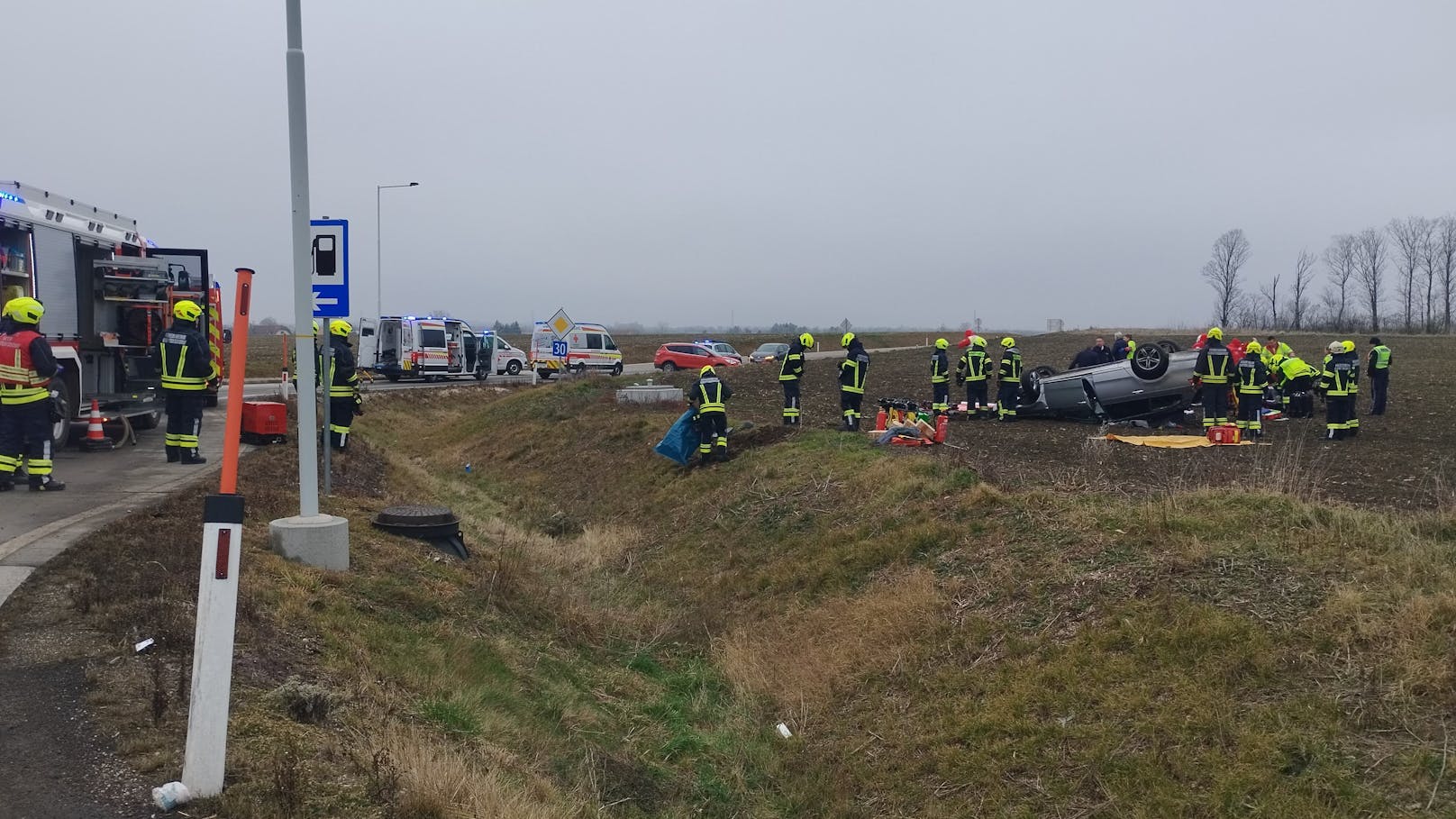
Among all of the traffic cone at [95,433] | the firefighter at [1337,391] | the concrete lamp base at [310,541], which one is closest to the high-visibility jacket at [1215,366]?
the firefighter at [1337,391]

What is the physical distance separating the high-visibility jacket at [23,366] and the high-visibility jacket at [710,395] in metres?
7.92

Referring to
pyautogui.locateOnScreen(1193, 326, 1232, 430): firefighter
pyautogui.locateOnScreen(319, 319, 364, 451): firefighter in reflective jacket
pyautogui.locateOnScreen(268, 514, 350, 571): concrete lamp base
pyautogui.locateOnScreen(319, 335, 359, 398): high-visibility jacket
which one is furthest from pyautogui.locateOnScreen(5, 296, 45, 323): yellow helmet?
pyautogui.locateOnScreen(1193, 326, 1232, 430): firefighter

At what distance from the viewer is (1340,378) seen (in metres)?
15.4

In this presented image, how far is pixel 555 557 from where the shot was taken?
12773mm

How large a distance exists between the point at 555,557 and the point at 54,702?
8.47 meters

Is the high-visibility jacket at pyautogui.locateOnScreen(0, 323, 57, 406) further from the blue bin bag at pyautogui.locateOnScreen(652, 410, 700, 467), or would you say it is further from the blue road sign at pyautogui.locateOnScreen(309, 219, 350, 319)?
the blue bin bag at pyautogui.locateOnScreen(652, 410, 700, 467)

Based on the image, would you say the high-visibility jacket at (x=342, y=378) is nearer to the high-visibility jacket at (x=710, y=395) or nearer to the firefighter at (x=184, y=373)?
the firefighter at (x=184, y=373)

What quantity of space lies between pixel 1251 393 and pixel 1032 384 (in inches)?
160

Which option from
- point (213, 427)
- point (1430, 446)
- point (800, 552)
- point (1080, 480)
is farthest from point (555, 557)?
point (1430, 446)

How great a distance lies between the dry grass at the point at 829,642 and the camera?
7824 mm

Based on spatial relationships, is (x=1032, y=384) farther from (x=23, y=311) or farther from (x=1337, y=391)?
(x=23, y=311)

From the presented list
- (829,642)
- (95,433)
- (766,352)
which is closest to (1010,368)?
(829,642)

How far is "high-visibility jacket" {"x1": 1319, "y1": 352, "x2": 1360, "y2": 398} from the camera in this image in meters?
15.4

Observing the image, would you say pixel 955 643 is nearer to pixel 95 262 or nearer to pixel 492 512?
pixel 492 512
